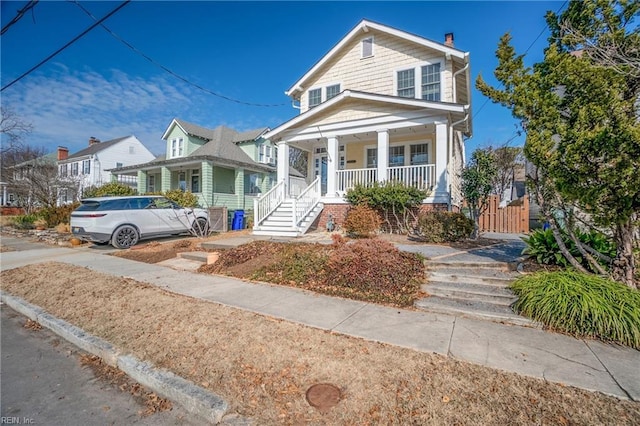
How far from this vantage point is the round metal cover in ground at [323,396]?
7.82ft

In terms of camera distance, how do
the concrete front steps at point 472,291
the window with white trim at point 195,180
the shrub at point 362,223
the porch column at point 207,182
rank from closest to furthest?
the concrete front steps at point 472,291, the shrub at point 362,223, the porch column at point 207,182, the window with white trim at point 195,180

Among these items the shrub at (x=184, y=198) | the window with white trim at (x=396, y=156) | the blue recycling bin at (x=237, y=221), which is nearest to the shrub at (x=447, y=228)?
the window with white trim at (x=396, y=156)

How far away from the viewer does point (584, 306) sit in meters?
3.69

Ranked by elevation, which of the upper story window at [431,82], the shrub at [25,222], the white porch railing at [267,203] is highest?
the upper story window at [431,82]

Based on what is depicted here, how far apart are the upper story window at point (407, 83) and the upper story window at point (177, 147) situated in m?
16.6

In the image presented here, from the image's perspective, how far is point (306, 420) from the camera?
7.34 feet

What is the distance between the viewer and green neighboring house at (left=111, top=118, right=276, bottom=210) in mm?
19094

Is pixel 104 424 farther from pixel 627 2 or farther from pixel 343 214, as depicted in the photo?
pixel 343 214

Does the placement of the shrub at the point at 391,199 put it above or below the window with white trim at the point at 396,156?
below

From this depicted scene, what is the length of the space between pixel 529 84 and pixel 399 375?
4.97 m

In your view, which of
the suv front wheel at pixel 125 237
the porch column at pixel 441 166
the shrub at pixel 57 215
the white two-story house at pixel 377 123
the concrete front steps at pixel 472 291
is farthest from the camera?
the shrub at pixel 57 215

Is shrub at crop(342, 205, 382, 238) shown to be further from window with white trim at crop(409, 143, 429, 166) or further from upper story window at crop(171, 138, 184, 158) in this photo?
upper story window at crop(171, 138, 184, 158)

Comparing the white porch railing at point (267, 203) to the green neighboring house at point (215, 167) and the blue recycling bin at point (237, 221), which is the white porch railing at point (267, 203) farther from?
the green neighboring house at point (215, 167)

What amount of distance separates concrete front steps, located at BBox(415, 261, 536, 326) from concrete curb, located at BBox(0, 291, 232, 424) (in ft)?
10.8
